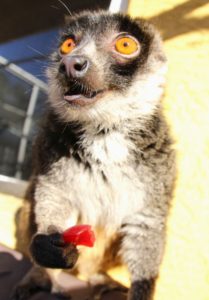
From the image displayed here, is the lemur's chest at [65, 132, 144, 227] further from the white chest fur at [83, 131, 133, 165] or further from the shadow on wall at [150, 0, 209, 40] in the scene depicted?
the shadow on wall at [150, 0, 209, 40]

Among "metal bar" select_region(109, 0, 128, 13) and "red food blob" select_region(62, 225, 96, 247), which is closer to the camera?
"red food blob" select_region(62, 225, 96, 247)

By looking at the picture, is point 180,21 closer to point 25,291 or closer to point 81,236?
point 81,236

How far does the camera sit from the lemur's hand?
1.82m

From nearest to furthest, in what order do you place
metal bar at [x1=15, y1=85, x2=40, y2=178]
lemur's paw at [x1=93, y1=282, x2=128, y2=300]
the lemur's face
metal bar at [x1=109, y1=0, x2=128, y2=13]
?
1. the lemur's face
2. lemur's paw at [x1=93, y1=282, x2=128, y2=300]
3. metal bar at [x1=109, y1=0, x2=128, y2=13]
4. metal bar at [x1=15, y1=85, x2=40, y2=178]

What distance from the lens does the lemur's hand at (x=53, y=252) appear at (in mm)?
1818

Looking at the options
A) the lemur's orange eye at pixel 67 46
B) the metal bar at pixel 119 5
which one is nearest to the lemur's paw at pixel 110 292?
the lemur's orange eye at pixel 67 46

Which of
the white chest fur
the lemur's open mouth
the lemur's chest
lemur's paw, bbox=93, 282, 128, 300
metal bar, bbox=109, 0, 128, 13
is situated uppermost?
metal bar, bbox=109, 0, 128, 13

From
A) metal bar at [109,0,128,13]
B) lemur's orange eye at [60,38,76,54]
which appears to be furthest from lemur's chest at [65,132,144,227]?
metal bar at [109,0,128,13]

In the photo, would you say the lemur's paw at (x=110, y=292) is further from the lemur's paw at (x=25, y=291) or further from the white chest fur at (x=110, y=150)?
the white chest fur at (x=110, y=150)

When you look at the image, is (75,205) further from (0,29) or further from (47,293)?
(0,29)

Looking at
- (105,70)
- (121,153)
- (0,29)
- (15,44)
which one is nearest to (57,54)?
(105,70)

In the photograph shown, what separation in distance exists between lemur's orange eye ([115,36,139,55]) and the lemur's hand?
3.29ft

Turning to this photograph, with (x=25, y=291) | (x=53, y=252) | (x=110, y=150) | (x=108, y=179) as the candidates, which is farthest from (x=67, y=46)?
(x=25, y=291)

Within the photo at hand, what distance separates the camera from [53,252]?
1.86 metres
